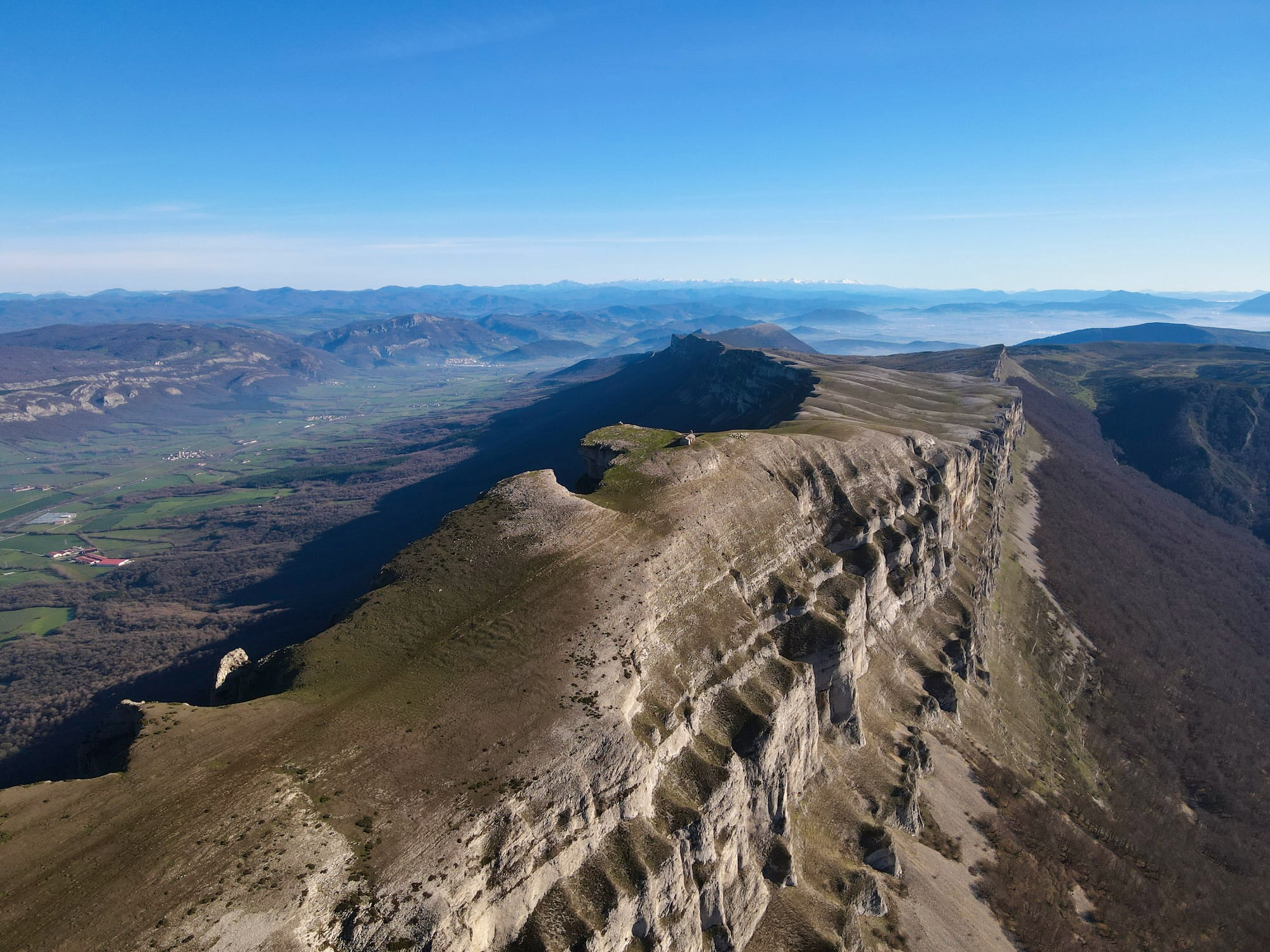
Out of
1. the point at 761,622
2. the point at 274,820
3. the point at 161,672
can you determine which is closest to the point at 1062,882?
the point at 761,622

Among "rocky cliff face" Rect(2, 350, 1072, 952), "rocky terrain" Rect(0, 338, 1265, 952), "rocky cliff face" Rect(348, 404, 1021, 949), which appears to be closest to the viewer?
"rocky terrain" Rect(0, 338, 1265, 952)

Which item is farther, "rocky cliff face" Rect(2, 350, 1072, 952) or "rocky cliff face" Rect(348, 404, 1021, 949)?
"rocky cliff face" Rect(348, 404, 1021, 949)

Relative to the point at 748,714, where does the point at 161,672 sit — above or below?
below

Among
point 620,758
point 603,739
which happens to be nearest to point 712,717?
point 620,758

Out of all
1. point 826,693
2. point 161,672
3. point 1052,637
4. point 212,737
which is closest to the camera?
point 212,737

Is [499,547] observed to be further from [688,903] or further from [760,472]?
[760,472]
